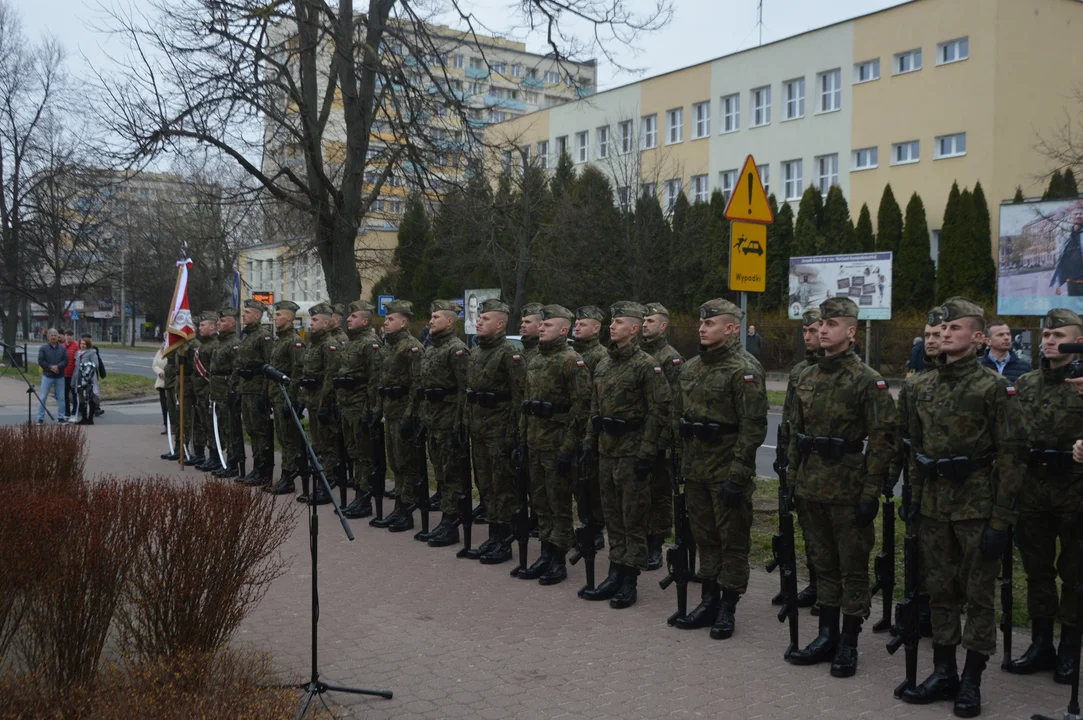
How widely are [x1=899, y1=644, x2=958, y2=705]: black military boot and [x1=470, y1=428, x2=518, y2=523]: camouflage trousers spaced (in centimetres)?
424

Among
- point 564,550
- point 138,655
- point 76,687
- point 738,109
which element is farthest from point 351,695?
point 738,109

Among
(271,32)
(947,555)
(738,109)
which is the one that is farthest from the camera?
(738,109)

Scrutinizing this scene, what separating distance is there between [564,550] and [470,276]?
40.2 metres

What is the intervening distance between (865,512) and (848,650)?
2.88 feet

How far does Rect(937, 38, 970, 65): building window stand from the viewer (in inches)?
1451

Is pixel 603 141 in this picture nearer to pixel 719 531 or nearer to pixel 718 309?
pixel 718 309

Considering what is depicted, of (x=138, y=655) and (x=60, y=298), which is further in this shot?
(x=60, y=298)

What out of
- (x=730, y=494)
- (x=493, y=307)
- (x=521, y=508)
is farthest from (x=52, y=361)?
(x=730, y=494)

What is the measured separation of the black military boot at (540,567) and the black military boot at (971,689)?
12.3ft

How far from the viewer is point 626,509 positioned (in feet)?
25.2

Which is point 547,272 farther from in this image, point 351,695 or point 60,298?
point 351,695

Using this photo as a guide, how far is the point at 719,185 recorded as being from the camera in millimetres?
46875

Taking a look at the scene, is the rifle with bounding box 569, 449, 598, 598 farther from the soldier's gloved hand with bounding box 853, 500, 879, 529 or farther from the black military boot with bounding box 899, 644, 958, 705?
the black military boot with bounding box 899, 644, 958, 705

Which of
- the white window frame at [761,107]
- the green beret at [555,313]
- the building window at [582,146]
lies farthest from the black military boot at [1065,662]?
the building window at [582,146]
